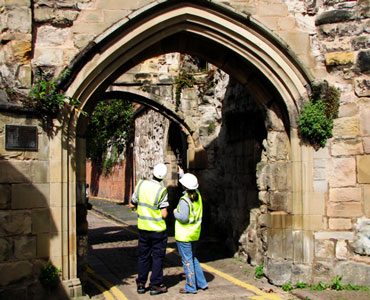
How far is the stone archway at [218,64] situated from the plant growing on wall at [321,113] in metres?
0.20

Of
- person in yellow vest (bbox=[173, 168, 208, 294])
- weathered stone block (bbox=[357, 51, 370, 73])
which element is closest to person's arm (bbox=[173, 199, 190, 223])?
person in yellow vest (bbox=[173, 168, 208, 294])

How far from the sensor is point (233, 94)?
9242mm

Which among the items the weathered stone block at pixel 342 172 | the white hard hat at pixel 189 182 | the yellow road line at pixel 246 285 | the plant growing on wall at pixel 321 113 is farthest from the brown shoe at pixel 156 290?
the plant growing on wall at pixel 321 113

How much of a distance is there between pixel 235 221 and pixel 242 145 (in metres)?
1.45

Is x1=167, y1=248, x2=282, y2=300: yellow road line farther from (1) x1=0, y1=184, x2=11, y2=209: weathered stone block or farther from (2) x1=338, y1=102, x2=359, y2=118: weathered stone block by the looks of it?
(1) x1=0, y1=184, x2=11, y2=209: weathered stone block

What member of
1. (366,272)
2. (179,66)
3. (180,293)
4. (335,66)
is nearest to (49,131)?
(180,293)

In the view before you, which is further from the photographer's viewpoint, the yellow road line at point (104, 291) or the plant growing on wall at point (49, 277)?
the yellow road line at point (104, 291)

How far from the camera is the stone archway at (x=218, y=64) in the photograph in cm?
613

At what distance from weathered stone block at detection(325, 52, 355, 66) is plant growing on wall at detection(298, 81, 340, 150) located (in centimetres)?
Result: 32

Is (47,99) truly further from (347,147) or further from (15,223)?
(347,147)

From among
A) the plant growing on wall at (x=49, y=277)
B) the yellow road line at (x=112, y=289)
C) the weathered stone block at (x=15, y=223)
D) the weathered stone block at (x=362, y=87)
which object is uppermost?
the weathered stone block at (x=362, y=87)

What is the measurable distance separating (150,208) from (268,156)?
2.00m

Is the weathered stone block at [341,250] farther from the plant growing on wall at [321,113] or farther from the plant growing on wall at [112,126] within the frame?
the plant growing on wall at [112,126]

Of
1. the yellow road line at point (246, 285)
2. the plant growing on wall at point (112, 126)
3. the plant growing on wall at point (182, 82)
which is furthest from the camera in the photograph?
the plant growing on wall at point (112, 126)
